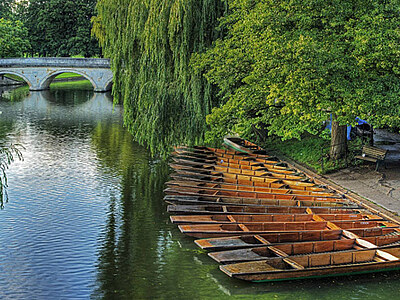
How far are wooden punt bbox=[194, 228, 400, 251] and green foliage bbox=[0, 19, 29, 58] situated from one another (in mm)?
61453

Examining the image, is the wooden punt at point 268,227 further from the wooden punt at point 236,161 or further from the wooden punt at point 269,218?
the wooden punt at point 236,161

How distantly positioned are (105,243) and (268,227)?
476 cm

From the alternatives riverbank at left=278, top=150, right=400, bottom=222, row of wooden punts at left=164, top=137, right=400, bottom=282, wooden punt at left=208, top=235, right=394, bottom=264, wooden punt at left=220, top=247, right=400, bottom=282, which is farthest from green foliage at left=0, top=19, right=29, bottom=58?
wooden punt at left=220, top=247, right=400, bottom=282

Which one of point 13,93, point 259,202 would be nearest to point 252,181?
point 259,202

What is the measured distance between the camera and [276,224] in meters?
15.1

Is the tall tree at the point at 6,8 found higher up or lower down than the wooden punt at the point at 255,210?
higher up

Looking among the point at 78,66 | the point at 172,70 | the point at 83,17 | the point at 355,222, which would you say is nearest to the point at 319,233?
the point at 355,222

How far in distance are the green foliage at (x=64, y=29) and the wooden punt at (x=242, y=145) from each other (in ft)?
156

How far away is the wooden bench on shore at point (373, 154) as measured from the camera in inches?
807

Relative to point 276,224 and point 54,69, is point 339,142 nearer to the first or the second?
point 276,224

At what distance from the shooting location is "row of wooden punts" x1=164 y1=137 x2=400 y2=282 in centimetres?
1306

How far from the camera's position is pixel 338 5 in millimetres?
19000

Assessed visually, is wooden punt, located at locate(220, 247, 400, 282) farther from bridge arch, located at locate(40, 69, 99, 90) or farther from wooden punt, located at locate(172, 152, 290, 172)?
bridge arch, located at locate(40, 69, 99, 90)

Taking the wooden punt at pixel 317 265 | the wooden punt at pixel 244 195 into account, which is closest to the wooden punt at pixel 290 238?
the wooden punt at pixel 317 265
